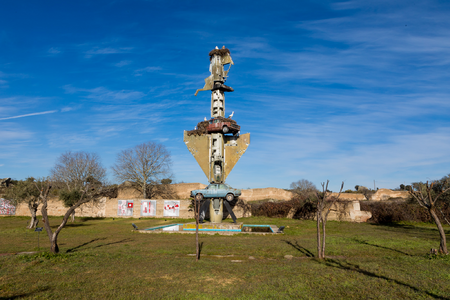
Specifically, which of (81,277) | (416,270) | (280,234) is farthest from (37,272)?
(280,234)

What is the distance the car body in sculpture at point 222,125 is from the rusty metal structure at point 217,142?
0.42m

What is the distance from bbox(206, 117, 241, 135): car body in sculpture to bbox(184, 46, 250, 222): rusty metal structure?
1.39ft

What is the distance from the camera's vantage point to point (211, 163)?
2489 cm

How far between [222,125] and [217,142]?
1564 mm

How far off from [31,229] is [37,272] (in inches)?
604

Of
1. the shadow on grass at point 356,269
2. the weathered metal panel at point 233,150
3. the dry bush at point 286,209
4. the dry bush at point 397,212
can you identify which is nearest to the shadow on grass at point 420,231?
the dry bush at point 397,212

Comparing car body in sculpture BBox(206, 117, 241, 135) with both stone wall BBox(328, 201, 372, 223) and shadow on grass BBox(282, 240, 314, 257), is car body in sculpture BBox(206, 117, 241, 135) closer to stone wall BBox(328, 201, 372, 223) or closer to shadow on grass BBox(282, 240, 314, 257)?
shadow on grass BBox(282, 240, 314, 257)

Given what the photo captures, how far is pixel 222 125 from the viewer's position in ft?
79.7

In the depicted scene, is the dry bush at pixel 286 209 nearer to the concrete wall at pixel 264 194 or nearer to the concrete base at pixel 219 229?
the concrete base at pixel 219 229

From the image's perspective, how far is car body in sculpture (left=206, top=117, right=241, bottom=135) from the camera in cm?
2430

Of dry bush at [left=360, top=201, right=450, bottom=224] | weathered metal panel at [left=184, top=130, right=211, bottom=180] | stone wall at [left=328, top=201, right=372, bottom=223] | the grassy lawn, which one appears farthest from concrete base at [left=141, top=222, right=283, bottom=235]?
dry bush at [left=360, top=201, right=450, bottom=224]

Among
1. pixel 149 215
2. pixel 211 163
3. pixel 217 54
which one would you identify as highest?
pixel 217 54

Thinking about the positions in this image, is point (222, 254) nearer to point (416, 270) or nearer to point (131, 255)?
point (131, 255)

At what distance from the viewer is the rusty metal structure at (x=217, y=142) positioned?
24.7m
